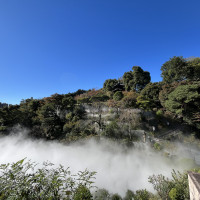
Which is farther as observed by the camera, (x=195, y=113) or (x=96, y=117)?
(x=96, y=117)

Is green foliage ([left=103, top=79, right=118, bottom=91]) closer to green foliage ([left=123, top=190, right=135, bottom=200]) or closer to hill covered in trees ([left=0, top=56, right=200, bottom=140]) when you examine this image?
hill covered in trees ([left=0, top=56, right=200, bottom=140])

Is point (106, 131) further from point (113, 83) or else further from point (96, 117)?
point (113, 83)

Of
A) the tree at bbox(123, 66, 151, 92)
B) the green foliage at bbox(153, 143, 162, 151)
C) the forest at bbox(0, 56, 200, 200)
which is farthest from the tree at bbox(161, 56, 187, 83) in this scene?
the green foliage at bbox(153, 143, 162, 151)

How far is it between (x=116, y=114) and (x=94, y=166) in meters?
6.32

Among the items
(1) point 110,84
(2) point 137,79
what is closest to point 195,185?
(2) point 137,79

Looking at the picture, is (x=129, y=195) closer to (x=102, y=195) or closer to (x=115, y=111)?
(x=102, y=195)

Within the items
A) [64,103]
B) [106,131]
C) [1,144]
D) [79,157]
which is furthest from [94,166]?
[1,144]

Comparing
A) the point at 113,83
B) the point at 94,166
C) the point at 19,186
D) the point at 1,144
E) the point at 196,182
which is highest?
the point at 113,83

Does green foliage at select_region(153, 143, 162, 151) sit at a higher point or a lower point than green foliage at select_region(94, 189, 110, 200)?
higher

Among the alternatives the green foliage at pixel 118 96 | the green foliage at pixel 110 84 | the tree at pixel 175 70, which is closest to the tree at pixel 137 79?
the green foliage at pixel 110 84

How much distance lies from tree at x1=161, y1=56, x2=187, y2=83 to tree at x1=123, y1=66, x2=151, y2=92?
3574mm

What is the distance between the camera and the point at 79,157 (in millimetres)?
7961

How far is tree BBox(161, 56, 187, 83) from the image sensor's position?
48.5 feet

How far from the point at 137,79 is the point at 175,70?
20.1ft
